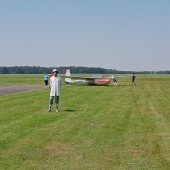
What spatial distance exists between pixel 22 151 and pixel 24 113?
27.4ft

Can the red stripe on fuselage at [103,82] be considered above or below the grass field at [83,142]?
below

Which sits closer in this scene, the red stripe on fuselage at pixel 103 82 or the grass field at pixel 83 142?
the grass field at pixel 83 142

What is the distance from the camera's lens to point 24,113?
1786 cm

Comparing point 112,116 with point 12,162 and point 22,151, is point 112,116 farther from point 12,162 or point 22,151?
point 12,162

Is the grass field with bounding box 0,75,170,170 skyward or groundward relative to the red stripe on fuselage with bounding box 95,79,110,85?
skyward

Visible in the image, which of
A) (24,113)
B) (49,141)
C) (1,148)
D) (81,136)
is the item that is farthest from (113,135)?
(24,113)

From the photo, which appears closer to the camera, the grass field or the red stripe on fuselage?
the grass field

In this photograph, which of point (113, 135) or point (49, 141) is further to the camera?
point (113, 135)

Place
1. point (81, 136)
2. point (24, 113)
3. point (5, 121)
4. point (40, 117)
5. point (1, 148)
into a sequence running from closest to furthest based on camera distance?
1. point (1, 148)
2. point (81, 136)
3. point (5, 121)
4. point (40, 117)
5. point (24, 113)

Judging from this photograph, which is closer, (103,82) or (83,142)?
(83,142)

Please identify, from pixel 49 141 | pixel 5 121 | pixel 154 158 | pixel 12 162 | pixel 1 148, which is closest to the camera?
pixel 12 162

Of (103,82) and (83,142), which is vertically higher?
(83,142)

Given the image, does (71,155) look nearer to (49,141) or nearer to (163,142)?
(49,141)

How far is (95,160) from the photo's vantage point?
29.0ft
